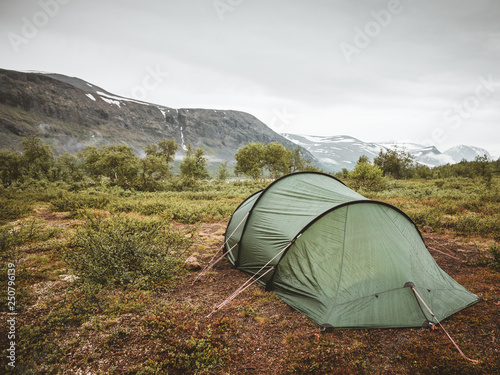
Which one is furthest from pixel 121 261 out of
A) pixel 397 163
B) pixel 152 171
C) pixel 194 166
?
pixel 397 163

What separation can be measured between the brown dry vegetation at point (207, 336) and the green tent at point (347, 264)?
0.87 ft

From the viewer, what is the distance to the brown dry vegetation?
3691 millimetres

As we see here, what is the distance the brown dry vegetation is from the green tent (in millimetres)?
266

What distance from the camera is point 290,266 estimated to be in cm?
577

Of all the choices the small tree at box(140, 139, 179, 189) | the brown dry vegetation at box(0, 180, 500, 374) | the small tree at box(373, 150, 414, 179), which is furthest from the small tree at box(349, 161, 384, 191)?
the small tree at box(140, 139, 179, 189)

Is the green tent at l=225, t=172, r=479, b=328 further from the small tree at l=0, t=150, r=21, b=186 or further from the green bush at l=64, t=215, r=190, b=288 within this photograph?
the small tree at l=0, t=150, r=21, b=186

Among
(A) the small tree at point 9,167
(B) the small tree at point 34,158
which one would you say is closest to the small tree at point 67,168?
(B) the small tree at point 34,158

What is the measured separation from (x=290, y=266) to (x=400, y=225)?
300 centimetres

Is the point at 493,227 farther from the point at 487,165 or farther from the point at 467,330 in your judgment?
the point at 487,165

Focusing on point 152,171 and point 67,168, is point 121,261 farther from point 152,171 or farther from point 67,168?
point 67,168

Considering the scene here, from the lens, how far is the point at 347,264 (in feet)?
17.1

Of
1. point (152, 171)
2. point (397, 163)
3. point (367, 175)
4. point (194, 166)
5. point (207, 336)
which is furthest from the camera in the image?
point (397, 163)

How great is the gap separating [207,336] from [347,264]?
3.30m

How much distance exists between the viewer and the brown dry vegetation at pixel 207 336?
369 cm
